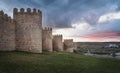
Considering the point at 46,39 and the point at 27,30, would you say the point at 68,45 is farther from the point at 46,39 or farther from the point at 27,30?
the point at 27,30

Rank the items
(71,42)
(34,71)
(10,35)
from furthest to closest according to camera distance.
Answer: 1. (71,42)
2. (10,35)
3. (34,71)

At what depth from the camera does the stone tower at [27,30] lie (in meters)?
34.6

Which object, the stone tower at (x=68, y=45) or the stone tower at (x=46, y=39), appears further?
the stone tower at (x=68, y=45)

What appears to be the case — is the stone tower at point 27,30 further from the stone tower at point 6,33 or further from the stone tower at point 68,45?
the stone tower at point 68,45

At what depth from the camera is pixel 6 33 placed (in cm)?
3127

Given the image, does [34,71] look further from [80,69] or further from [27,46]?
[27,46]

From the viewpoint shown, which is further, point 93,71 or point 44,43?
point 44,43

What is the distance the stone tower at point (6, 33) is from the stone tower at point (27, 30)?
1243mm

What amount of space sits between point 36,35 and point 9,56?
7792 mm

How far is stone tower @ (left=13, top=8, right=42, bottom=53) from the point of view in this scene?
34562 millimetres

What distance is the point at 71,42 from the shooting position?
2411 inches

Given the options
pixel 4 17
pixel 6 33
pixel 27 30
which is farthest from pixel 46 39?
pixel 4 17

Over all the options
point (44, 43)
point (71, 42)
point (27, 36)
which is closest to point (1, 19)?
point (27, 36)

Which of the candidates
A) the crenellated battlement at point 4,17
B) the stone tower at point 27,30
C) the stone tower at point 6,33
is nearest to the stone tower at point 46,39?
the stone tower at point 27,30
